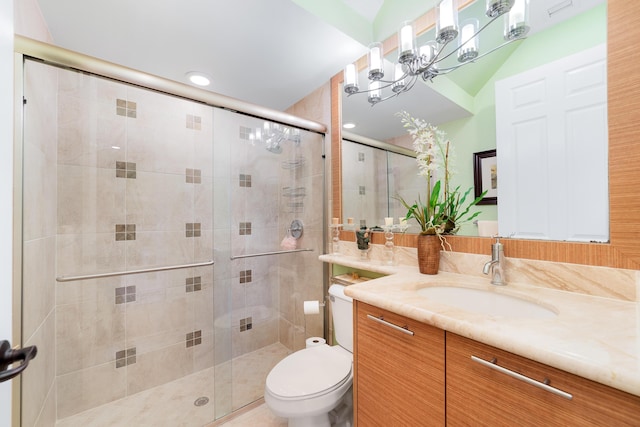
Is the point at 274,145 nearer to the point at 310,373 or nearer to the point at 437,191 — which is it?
the point at 437,191

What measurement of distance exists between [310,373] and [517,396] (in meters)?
0.93

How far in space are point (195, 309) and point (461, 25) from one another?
2496 mm

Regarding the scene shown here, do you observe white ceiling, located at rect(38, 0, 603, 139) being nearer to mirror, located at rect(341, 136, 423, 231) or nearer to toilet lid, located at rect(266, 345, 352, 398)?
mirror, located at rect(341, 136, 423, 231)

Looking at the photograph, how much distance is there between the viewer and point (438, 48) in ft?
4.03

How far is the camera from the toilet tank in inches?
55.1

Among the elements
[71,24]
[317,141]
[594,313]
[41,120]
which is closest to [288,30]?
[317,141]

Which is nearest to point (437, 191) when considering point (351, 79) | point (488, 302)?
point (488, 302)

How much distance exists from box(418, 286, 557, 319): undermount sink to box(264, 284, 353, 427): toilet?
52 cm

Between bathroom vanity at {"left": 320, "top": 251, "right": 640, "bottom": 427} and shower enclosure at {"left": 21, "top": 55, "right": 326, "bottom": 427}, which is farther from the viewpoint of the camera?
shower enclosure at {"left": 21, "top": 55, "right": 326, "bottom": 427}

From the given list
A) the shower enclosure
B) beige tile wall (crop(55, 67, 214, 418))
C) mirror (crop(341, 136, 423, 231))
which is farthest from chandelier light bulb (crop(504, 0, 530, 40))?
beige tile wall (crop(55, 67, 214, 418))

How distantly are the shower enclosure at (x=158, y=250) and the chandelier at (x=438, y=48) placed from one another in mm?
688

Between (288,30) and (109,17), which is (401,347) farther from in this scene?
(109,17)

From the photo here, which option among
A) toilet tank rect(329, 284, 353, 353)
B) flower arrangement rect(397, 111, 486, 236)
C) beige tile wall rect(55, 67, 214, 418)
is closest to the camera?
A: flower arrangement rect(397, 111, 486, 236)

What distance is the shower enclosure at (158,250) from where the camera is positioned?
4.62ft
